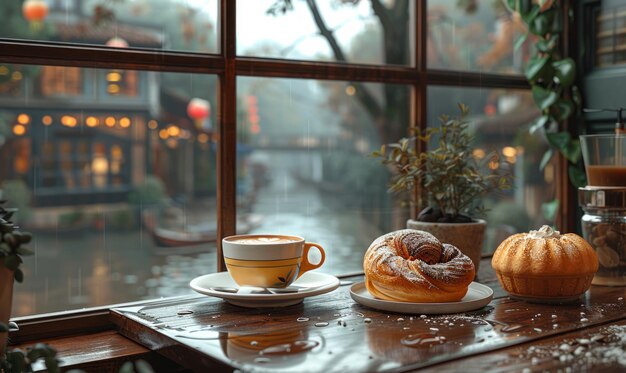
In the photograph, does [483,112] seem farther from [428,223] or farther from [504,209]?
[428,223]

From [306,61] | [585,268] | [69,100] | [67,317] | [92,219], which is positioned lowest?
[67,317]

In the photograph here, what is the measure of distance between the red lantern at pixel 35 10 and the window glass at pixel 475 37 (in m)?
1.08

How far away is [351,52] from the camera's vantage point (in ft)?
6.57

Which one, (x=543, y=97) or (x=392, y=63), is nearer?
(x=392, y=63)

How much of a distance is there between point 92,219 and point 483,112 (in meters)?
1.24

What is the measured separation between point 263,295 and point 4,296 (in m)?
0.47

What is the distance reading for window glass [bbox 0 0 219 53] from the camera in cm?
153

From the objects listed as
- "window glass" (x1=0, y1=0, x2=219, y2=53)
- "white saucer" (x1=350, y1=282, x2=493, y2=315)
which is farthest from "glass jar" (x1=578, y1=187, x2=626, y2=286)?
"window glass" (x1=0, y1=0, x2=219, y2=53)

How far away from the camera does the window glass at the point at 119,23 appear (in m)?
1.53

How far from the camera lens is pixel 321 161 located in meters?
1.97

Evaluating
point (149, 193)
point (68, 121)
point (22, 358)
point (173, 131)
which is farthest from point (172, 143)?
point (22, 358)

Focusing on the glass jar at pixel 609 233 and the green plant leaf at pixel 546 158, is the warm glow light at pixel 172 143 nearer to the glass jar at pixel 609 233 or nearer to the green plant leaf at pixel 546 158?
the glass jar at pixel 609 233

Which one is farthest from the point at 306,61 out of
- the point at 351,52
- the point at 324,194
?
the point at 324,194

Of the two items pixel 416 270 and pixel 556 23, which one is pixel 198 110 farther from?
pixel 556 23
